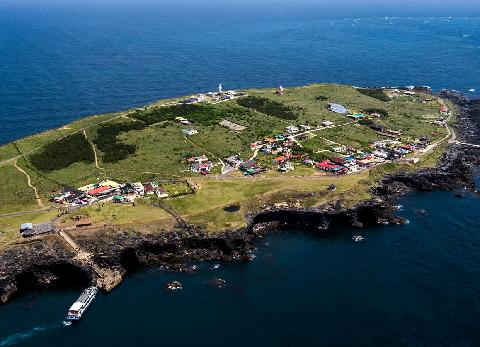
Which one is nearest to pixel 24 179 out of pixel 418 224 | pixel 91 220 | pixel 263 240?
pixel 91 220

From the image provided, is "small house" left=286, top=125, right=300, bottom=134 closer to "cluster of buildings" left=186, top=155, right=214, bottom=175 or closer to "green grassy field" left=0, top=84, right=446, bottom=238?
"green grassy field" left=0, top=84, right=446, bottom=238

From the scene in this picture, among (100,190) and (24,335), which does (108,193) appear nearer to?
(100,190)

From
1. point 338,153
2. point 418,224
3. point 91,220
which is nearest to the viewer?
→ point 91,220

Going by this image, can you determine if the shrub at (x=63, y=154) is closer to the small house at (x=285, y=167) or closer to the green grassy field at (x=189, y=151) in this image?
the green grassy field at (x=189, y=151)

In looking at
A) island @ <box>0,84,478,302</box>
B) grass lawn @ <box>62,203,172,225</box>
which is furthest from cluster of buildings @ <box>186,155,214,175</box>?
grass lawn @ <box>62,203,172,225</box>

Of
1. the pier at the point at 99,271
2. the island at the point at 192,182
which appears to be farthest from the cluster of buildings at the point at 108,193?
the pier at the point at 99,271

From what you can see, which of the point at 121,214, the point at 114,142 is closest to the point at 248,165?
the point at 121,214

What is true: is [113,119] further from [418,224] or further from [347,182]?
[418,224]
